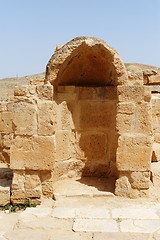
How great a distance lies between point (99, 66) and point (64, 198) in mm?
2607

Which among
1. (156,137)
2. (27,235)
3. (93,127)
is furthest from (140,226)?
(156,137)

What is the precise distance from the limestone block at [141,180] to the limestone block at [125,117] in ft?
2.43

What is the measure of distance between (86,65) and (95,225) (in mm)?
3180

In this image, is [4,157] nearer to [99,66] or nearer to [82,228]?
[99,66]

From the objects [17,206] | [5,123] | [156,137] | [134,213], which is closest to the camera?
[134,213]

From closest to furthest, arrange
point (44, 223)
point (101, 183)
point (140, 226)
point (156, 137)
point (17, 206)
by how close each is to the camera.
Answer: point (140, 226), point (44, 223), point (17, 206), point (101, 183), point (156, 137)

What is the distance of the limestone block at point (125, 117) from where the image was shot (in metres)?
5.29

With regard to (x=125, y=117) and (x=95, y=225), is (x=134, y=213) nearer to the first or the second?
(x=95, y=225)

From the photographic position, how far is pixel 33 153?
5.28 metres

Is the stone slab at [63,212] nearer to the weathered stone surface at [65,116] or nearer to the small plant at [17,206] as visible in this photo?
the small plant at [17,206]

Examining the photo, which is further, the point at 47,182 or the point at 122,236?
the point at 47,182

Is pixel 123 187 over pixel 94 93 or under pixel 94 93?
under

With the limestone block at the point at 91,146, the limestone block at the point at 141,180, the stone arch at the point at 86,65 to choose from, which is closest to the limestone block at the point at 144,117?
the stone arch at the point at 86,65

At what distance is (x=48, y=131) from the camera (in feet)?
17.2
